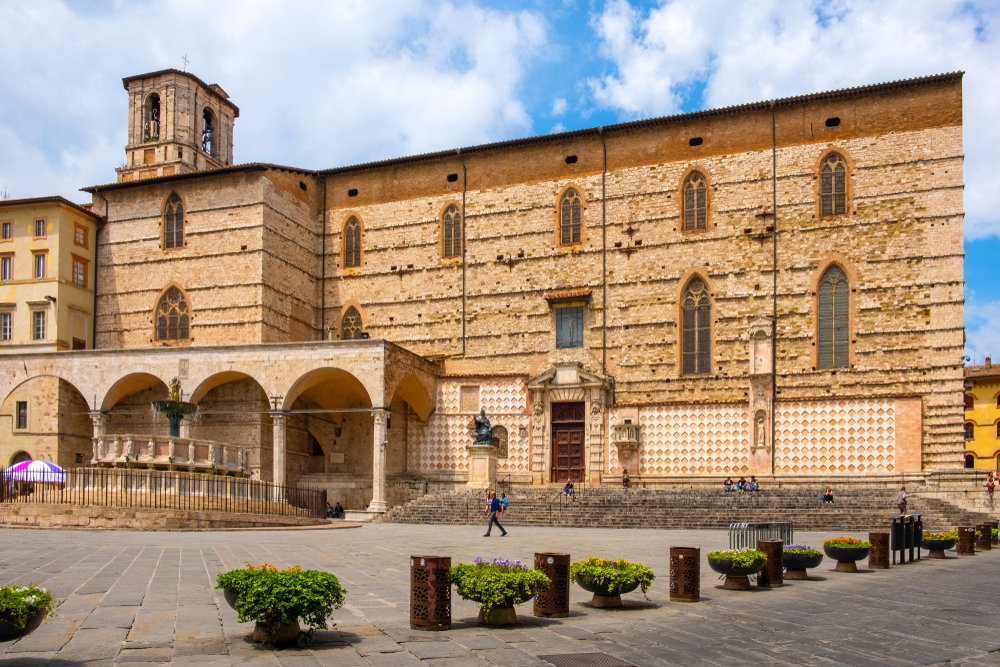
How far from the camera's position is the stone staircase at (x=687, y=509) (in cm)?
2736

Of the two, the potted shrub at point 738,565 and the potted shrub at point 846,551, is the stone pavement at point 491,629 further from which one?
the potted shrub at point 846,551

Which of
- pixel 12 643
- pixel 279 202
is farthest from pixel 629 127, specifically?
pixel 12 643

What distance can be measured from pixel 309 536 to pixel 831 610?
14179 millimetres

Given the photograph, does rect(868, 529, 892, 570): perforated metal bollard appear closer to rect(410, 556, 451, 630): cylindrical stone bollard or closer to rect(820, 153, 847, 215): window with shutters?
rect(410, 556, 451, 630): cylindrical stone bollard

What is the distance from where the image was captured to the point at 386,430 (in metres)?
33.6

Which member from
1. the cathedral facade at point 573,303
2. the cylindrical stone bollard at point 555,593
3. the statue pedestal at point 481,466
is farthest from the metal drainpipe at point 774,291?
the cylindrical stone bollard at point 555,593

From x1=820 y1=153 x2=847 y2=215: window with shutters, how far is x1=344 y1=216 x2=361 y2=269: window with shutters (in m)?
18.4

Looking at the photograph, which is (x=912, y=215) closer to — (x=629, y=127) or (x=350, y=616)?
(x=629, y=127)

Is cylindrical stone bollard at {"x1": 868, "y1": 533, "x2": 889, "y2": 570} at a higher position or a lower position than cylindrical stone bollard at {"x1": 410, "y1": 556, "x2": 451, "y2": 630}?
lower

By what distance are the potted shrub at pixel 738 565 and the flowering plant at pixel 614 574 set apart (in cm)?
214

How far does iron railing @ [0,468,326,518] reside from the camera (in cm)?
2598

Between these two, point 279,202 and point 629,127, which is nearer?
point 629,127

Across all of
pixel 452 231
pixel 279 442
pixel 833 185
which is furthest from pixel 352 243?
pixel 833 185

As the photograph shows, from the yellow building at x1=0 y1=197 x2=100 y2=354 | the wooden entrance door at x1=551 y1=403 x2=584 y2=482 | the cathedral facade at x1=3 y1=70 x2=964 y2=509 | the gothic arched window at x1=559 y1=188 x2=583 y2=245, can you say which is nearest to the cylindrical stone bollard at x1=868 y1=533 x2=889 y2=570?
the cathedral facade at x1=3 y1=70 x2=964 y2=509
